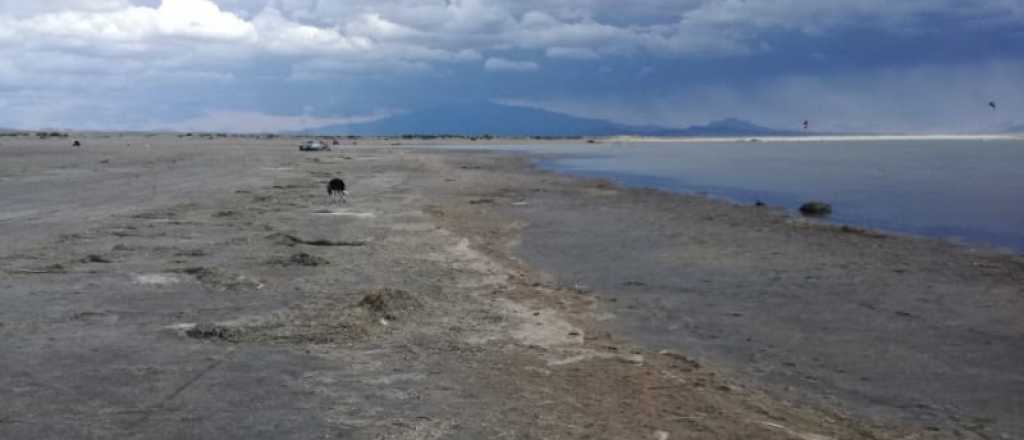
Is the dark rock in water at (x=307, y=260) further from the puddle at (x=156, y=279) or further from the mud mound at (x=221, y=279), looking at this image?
the puddle at (x=156, y=279)

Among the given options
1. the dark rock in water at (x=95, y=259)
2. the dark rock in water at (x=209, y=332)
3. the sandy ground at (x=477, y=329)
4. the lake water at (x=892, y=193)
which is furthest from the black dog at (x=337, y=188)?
the dark rock in water at (x=209, y=332)

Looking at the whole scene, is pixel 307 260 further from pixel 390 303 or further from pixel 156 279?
pixel 390 303

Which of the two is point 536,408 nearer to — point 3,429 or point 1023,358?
point 3,429

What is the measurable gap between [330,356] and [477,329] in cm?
240

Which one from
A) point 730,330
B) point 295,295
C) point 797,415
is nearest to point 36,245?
point 295,295

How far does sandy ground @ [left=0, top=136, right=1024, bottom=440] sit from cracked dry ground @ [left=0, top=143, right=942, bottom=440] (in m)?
0.04

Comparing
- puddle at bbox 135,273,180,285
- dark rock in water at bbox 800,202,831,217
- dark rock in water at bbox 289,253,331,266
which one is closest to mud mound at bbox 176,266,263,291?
puddle at bbox 135,273,180,285

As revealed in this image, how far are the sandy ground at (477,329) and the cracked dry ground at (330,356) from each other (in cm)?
4

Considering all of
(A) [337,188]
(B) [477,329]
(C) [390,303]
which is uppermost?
(A) [337,188]

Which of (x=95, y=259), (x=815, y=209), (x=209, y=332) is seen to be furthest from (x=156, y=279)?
(x=815, y=209)

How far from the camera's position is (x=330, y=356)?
34.2 feet

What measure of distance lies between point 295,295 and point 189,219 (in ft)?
41.1

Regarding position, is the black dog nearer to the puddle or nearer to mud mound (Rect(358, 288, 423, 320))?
the puddle

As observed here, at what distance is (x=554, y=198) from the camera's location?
37.7 meters
